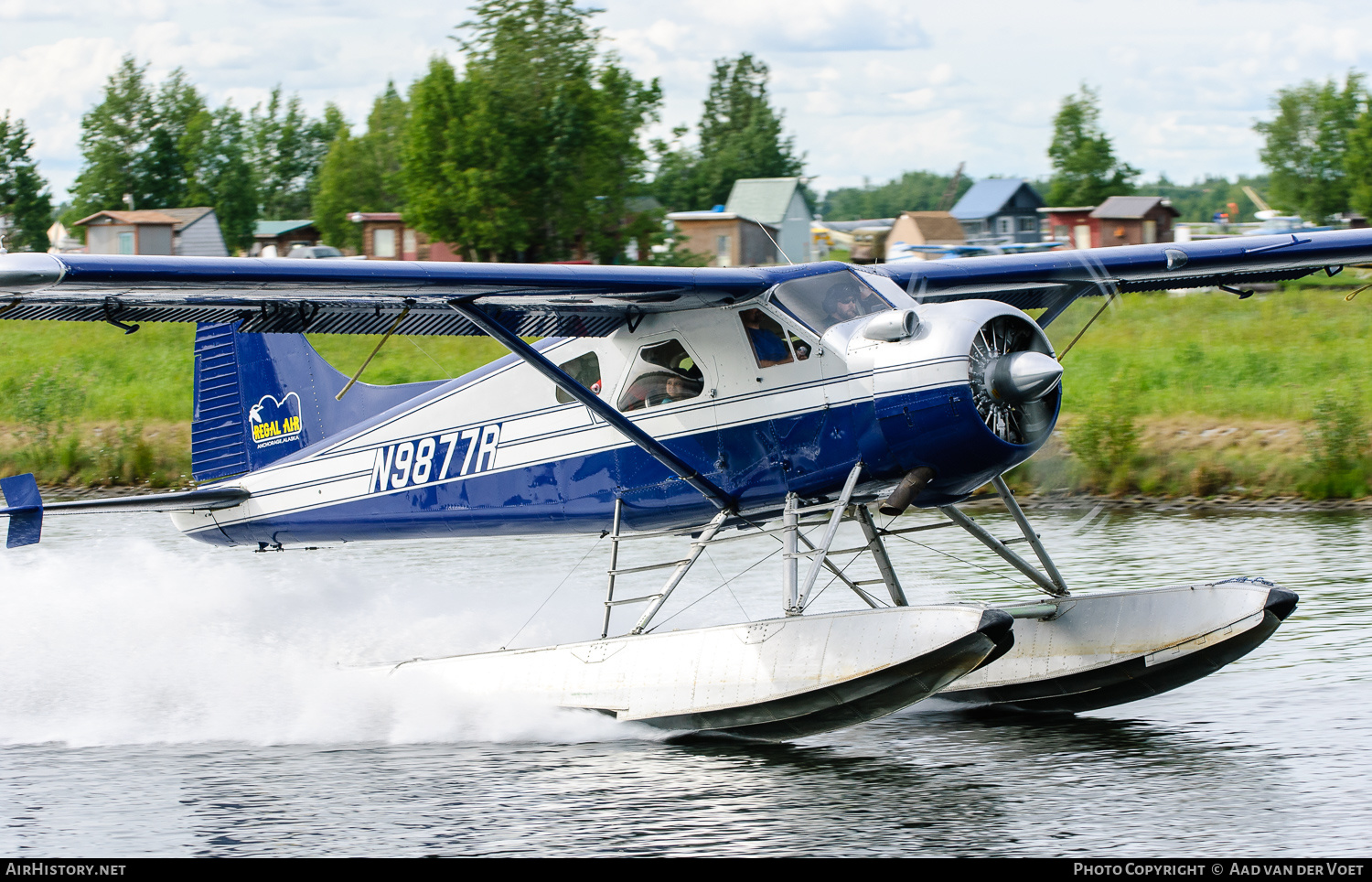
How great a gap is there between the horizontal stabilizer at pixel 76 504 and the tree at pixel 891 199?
137298 millimetres

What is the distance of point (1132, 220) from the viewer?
200 feet

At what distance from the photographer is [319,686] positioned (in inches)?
360

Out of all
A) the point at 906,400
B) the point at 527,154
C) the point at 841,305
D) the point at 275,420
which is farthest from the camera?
the point at 527,154

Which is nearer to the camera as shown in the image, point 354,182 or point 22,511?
point 22,511

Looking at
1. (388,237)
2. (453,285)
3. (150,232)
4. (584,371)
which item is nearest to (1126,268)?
(584,371)

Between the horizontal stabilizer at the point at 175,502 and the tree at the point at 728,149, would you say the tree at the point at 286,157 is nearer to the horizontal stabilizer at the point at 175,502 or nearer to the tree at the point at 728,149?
the tree at the point at 728,149

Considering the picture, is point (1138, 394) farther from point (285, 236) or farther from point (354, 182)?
point (354, 182)

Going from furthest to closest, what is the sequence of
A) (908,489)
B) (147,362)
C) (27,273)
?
1. (147,362)
2. (908,489)
3. (27,273)

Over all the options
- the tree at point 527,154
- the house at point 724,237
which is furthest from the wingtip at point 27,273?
the house at point 724,237

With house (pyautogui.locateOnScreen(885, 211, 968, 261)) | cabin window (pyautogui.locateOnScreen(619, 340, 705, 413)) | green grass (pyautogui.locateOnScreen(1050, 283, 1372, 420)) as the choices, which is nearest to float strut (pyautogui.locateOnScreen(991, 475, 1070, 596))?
cabin window (pyautogui.locateOnScreen(619, 340, 705, 413))

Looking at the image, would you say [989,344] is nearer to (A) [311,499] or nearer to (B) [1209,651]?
(B) [1209,651]

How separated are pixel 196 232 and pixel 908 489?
6315 cm

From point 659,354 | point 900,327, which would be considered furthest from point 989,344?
point 659,354

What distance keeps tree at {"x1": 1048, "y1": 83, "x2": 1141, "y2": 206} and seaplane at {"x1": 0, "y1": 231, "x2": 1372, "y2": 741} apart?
6254 centimetres
